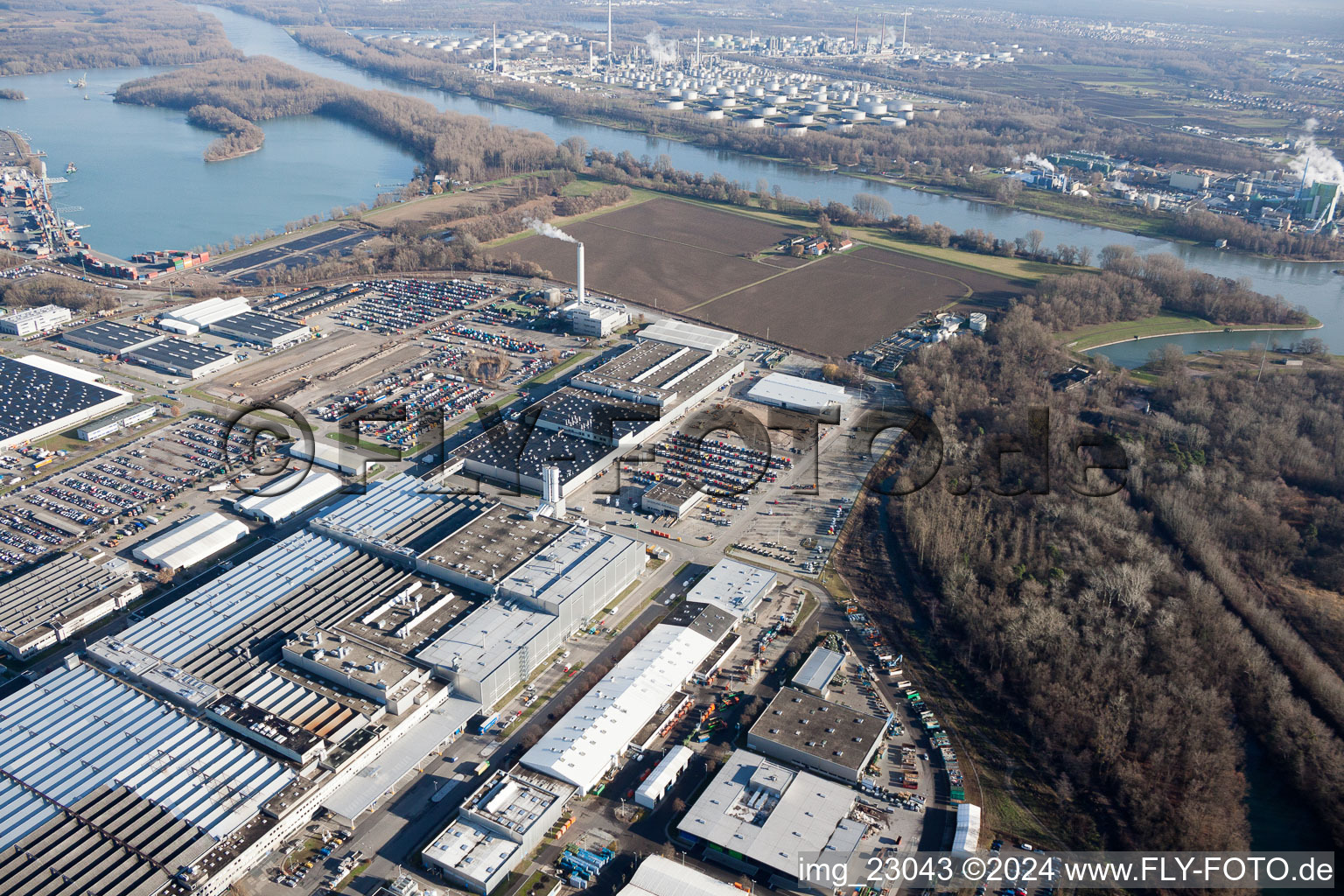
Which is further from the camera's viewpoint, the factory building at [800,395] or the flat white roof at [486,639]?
the factory building at [800,395]

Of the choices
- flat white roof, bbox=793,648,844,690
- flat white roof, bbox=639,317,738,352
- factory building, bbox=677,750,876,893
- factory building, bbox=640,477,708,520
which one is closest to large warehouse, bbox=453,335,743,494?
flat white roof, bbox=639,317,738,352

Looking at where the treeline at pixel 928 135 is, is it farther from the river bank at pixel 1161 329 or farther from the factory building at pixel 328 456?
the factory building at pixel 328 456

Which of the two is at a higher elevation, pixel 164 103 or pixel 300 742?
pixel 164 103

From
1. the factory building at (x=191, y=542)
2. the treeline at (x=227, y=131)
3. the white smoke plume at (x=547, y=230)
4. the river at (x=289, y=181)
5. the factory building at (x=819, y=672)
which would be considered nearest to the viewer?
the factory building at (x=819, y=672)

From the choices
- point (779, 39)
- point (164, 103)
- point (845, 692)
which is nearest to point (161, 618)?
point (845, 692)

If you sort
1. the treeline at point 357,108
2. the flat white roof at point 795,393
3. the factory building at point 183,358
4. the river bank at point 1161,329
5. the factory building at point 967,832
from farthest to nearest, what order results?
the treeline at point 357,108, the river bank at point 1161,329, the factory building at point 183,358, the flat white roof at point 795,393, the factory building at point 967,832

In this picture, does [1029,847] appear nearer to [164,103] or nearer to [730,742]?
[730,742]


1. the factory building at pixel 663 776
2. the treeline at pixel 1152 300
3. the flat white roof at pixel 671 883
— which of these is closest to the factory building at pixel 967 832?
the flat white roof at pixel 671 883
